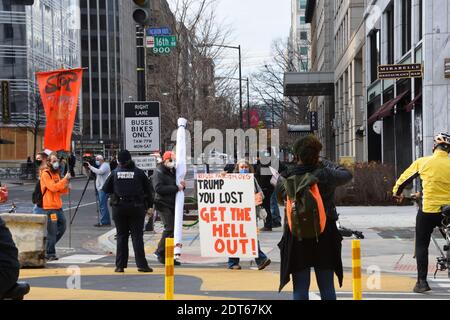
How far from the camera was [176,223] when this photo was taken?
37.8ft

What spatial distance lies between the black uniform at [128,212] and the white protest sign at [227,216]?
98 centimetres

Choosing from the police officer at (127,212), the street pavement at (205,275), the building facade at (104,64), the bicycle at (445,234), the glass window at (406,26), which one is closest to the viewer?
the bicycle at (445,234)

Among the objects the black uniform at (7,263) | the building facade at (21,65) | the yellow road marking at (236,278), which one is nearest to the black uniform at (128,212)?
the yellow road marking at (236,278)

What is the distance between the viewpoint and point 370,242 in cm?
1412

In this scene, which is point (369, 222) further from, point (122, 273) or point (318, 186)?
point (318, 186)

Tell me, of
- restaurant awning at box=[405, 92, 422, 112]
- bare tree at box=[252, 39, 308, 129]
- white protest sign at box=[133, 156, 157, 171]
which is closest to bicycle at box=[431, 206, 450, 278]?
white protest sign at box=[133, 156, 157, 171]

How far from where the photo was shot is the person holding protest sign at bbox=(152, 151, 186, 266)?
11609 millimetres

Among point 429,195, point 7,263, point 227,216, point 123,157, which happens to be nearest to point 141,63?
point 123,157

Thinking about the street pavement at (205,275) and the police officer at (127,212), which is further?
the police officer at (127,212)

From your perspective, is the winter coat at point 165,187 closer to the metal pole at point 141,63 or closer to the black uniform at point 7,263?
the metal pole at point 141,63

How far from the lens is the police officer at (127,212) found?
35.5 feet
